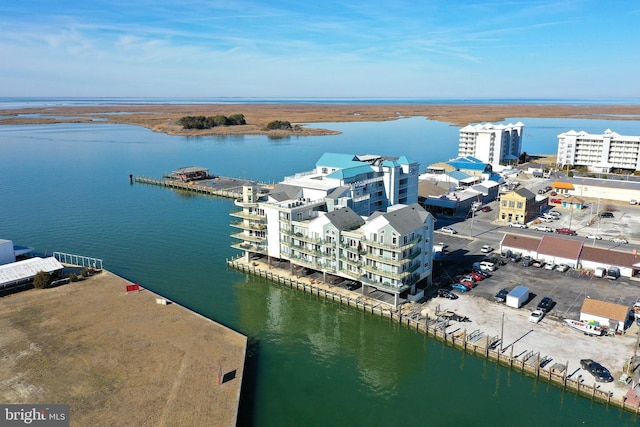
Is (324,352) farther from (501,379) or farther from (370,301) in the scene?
(501,379)

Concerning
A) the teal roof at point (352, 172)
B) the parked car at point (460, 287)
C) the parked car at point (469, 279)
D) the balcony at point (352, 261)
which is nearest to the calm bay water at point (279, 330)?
the balcony at point (352, 261)

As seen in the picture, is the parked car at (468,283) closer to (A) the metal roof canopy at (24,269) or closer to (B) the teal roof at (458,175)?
(A) the metal roof canopy at (24,269)

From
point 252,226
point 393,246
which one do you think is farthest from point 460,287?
point 252,226

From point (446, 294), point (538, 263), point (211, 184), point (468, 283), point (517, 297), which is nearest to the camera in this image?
point (517, 297)

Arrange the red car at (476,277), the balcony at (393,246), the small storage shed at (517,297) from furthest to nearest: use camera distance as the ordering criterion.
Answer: the red car at (476,277)
the small storage shed at (517,297)
the balcony at (393,246)

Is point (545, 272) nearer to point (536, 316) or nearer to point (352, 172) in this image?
point (536, 316)

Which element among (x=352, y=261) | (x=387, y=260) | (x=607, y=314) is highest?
(x=387, y=260)

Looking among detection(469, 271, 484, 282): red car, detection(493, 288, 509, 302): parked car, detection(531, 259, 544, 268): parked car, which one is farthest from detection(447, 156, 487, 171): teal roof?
detection(493, 288, 509, 302): parked car

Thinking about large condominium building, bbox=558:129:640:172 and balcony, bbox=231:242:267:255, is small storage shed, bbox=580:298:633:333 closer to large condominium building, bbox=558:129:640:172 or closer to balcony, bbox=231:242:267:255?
balcony, bbox=231:242:267:255
